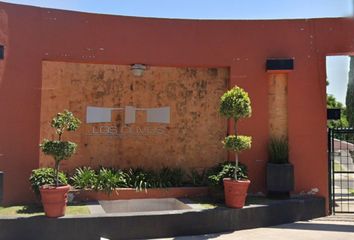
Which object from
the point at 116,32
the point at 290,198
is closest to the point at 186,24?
the point at 116,32

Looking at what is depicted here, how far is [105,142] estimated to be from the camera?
926 cm

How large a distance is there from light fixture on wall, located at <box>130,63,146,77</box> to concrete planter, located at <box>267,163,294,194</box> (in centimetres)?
359

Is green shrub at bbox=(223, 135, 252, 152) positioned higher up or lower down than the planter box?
higher up

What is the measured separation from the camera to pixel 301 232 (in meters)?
7.52

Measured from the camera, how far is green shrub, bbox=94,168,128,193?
826 cm

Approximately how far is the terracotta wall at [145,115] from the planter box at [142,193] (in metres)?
0.88

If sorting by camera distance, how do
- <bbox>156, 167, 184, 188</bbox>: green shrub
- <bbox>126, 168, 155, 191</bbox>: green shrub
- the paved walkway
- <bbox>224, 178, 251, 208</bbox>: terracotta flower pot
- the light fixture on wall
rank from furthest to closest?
the light fixture on wall → <bbox>156, 167, 184, 188</bbox>: green shrub → <bbox>126, 168, 155, 191</bbox>: green shrub → <bbox>224, 178, 251, 208</bbox>: terracotta flower pot → the paved walkway

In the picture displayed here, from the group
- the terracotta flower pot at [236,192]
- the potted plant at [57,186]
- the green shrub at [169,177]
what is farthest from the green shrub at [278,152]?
the potted plant at [57,186]

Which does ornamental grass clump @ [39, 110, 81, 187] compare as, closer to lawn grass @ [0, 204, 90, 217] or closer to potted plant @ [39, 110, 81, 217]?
potted plant @ [39, 110, 81, 217]

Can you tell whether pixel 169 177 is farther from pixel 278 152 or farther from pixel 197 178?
pixel 278 152

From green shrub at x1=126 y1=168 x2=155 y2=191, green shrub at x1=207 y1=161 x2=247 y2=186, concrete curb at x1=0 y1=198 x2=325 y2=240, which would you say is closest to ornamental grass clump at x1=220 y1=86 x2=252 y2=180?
green shrub at x1=207 y1=161 x2=247 y2=186

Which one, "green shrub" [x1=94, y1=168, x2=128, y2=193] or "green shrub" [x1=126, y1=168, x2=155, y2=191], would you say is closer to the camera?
"green shrub" [x1=94, y1=168, x2=128, y2=193]

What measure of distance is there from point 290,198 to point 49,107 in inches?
220

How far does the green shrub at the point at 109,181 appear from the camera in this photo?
8.26 meters
